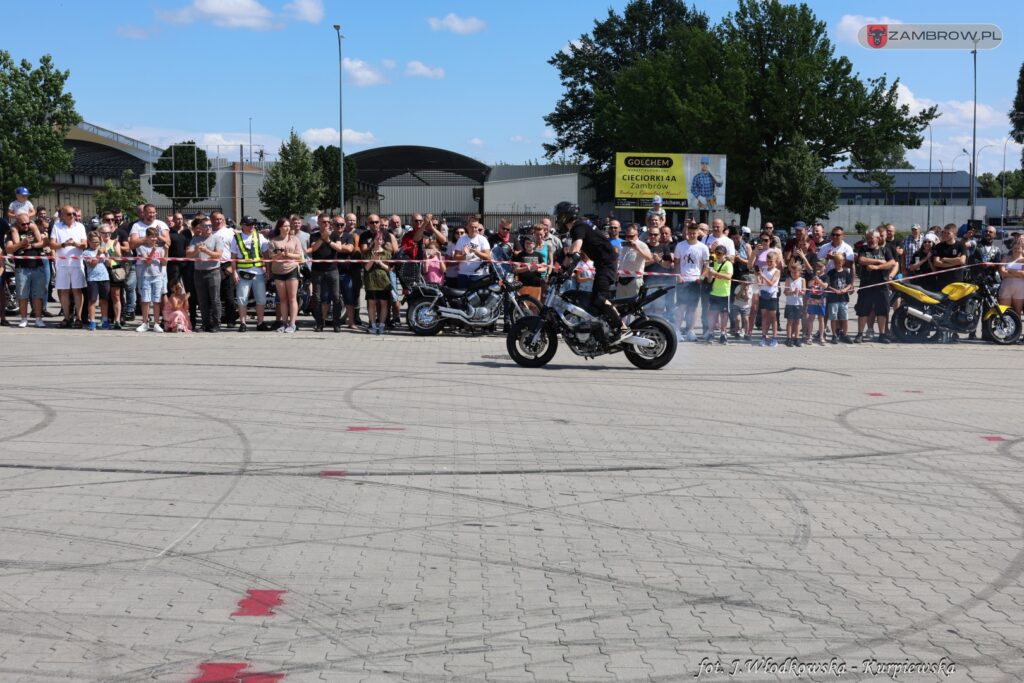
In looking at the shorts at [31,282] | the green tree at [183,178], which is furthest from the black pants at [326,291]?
the green tree at [183,178]

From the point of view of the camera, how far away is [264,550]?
6.05 metres

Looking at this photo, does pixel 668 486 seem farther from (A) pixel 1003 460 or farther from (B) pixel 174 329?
(B) pixel 174 329

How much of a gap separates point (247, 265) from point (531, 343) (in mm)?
6202

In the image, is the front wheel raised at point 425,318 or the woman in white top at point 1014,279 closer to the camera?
the woman in white top at point 1014,279

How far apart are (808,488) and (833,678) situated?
10.9 feet

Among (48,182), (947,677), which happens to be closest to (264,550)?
(947,677)

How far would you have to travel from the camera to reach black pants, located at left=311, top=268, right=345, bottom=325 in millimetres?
18938

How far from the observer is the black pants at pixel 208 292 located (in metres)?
18.6

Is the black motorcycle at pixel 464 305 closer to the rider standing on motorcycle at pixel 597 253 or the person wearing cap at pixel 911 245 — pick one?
the rider standing on motorcycle at pixel 597 253

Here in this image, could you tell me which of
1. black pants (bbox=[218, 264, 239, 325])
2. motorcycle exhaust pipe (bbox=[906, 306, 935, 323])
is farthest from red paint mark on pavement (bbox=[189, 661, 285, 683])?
motorcycle exhaust pipe (bbox=[906, 306, 935, 323])

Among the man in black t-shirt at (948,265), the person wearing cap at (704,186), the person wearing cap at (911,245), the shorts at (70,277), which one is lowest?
the shorts at (70,277)

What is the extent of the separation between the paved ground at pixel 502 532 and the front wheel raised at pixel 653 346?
1.79m

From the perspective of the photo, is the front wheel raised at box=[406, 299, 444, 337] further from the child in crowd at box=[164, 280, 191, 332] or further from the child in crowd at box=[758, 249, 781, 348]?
the child in crowd at box=[758, 249, 781, 348]

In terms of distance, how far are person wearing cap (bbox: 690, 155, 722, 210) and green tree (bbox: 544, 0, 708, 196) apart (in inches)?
1476
